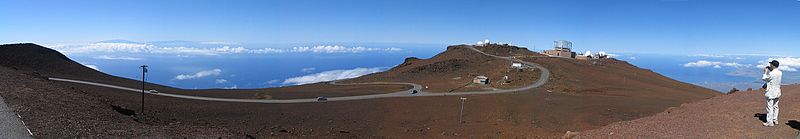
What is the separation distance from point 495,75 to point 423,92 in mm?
15093

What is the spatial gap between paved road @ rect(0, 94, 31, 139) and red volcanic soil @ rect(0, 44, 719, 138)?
0.25 m

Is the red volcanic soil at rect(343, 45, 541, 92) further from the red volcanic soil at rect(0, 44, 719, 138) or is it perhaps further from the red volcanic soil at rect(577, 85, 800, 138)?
the red volcanic soil at rect(577, 85, 800, 138)

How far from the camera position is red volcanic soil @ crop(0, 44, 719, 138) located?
14922 millimetres

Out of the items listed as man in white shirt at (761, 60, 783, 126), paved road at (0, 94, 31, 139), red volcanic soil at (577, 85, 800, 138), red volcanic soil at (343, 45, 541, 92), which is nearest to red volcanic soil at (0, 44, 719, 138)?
→ paved road at (0, 94, 31, 139)

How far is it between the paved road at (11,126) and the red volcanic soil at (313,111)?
25 cm

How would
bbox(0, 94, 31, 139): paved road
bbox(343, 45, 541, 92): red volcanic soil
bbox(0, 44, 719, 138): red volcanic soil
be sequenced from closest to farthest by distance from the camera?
bbox(0, 94, 31, 139): paved road
bbox(0, 44, 719, 138): red volcanic soil
bbox(343, 45, 541, 92): red volcanic soil

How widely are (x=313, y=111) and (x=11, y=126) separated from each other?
71.5ft

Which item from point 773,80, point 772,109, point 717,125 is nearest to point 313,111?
point 717,125

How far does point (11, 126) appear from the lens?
12312mm

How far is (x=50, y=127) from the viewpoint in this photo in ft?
41.2

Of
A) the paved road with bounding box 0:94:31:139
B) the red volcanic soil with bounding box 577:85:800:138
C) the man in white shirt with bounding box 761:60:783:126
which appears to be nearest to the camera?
the paved road with bounding box 0:94:31:139

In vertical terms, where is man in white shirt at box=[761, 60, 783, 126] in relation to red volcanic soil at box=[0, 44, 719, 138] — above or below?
above

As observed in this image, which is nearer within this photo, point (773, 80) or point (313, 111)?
point (773, 80)

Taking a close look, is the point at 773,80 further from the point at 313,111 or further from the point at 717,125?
the point at 313,111
